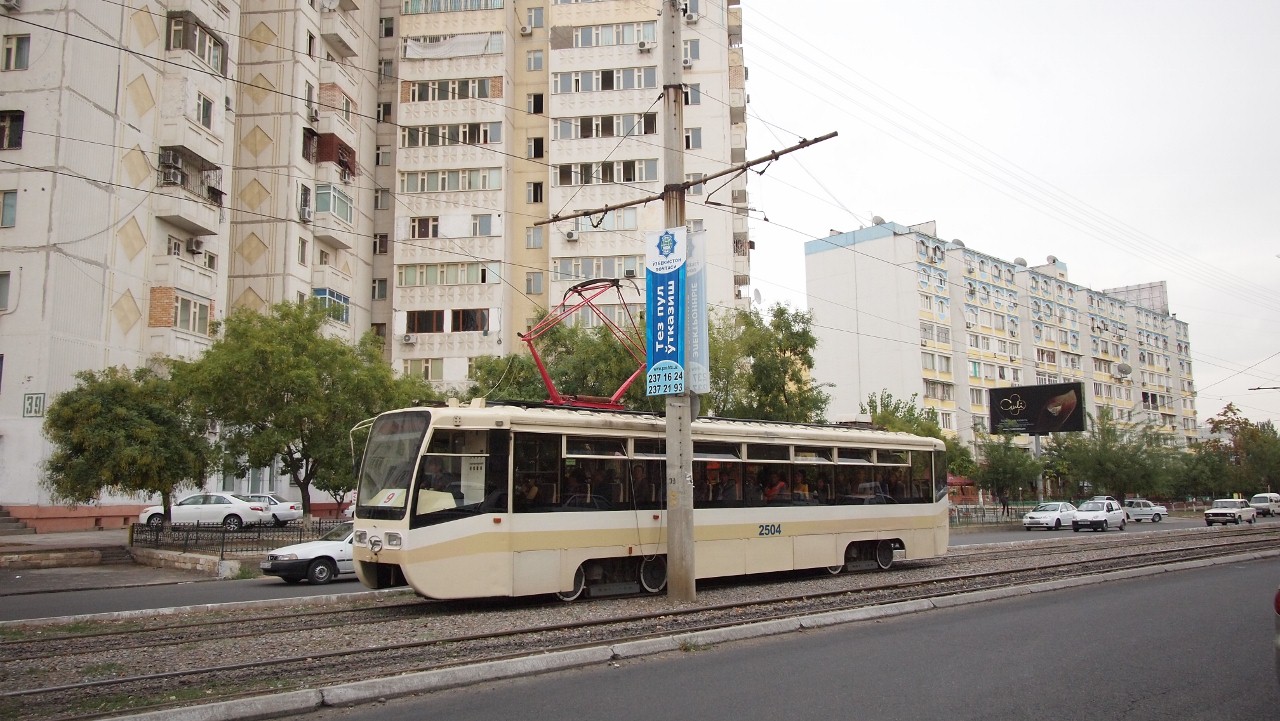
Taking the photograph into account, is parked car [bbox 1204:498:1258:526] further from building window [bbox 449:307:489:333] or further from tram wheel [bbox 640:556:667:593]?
tram wheel [bbox 640:556:667:593]

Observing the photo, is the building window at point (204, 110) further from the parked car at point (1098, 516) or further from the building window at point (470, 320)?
the parked car at point (1098, 516)

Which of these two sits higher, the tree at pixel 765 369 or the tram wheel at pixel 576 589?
the tree at pixel 765 369

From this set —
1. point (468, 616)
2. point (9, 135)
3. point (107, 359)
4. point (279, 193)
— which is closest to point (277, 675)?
point (468, 616)

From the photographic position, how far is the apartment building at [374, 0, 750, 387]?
4906 cm

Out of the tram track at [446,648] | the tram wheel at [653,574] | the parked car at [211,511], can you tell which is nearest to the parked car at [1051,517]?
the tram track at [446,648]

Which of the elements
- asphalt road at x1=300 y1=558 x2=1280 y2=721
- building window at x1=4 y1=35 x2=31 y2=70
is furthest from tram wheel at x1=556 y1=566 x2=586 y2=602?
building window at x1=4 y1=35 x2=31 y2=70

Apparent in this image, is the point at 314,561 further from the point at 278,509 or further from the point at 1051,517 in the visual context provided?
the point at 1051,517

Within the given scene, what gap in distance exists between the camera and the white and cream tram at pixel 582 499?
42.3ft

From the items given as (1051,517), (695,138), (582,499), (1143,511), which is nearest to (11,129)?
(582,499)

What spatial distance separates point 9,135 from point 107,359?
8.72 m

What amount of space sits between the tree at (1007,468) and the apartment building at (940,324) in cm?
955

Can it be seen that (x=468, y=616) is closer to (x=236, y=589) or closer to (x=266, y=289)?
(x=236, y=589)

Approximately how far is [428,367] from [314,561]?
99.3ft

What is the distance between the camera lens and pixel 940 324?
245 ft
